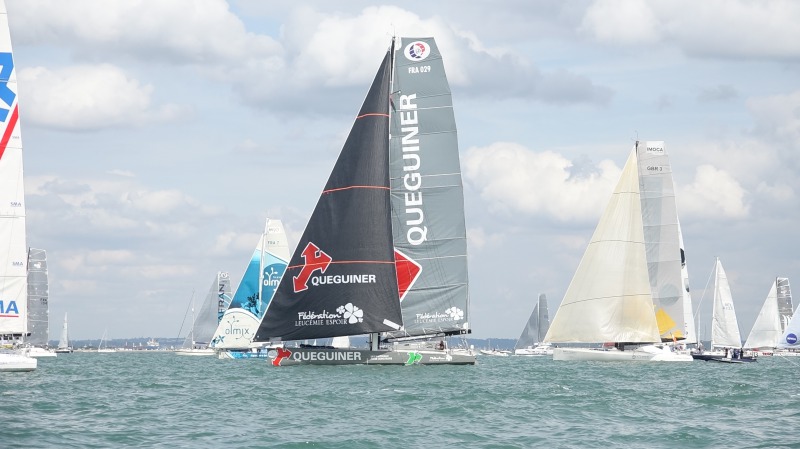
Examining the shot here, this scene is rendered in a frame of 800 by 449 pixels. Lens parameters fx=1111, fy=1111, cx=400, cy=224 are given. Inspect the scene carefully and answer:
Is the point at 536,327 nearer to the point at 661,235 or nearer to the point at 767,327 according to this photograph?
the point at 767,327

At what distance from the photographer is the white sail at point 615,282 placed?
→ 61750 mm

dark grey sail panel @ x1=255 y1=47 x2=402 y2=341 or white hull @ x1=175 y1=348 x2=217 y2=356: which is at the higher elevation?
dark grey sail panel @ x1=255 y1=47 x2=402 y2=341

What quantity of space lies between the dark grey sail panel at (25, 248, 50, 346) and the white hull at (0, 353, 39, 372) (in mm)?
65727

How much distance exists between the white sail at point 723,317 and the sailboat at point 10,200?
71.0 meters

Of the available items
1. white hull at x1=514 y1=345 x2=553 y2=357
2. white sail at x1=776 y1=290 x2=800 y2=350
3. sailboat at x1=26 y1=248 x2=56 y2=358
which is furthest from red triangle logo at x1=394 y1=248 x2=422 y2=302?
white hull at x1=514 y1=345 x2=553 y2=357

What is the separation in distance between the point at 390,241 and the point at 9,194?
52.0ft

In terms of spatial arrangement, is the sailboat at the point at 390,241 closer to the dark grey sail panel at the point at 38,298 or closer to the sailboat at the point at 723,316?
the sailboat at the point at 723,316

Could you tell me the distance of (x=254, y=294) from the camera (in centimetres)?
9150

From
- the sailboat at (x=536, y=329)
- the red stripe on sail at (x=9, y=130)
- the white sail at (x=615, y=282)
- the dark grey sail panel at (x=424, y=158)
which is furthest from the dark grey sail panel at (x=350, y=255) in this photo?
the sailboat at (x=536, y=329)

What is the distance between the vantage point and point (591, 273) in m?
62.2

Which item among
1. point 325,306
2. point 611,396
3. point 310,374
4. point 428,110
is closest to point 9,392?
point 310,374

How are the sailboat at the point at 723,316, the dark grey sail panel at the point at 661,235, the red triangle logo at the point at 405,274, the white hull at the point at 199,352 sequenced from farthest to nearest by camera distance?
the white hull at the point at 199,352 < the sailboat at the point at 723,316 < the dark grey sail panel at the point at 661,235 < the red triangle logo at the point at 405,274

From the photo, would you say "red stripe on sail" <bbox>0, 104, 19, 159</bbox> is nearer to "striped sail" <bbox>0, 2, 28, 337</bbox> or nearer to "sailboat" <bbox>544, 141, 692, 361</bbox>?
"striped sail" <bbox>0, 2, 28, 337</bbox>

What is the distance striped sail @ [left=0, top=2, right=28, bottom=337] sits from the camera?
37.1m
